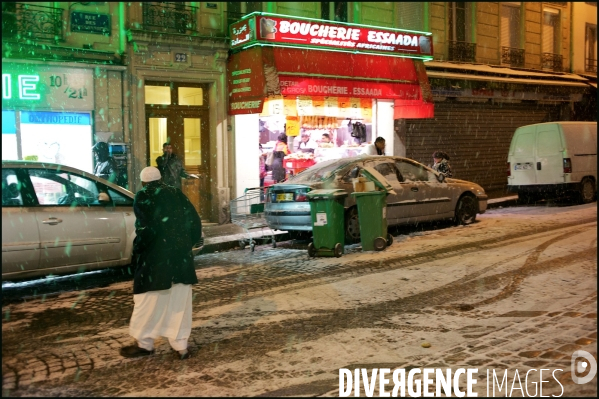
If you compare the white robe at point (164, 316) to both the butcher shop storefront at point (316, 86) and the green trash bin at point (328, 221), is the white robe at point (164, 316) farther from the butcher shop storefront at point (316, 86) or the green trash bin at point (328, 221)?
the butcher shop storefront at point (316, 86)

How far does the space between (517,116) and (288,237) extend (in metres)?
14.5

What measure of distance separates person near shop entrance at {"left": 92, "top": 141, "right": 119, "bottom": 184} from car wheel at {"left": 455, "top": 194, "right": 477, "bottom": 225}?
743cm

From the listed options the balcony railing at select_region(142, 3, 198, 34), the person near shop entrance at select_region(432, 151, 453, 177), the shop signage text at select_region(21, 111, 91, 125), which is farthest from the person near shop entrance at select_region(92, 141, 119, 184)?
the person near shop entrance at select_region(432, 151, 453, 177)

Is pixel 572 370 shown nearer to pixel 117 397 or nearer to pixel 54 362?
pixel 117 397

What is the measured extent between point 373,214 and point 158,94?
22.2 ft

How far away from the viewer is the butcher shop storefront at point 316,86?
14.1m

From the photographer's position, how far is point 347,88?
51.1 feet

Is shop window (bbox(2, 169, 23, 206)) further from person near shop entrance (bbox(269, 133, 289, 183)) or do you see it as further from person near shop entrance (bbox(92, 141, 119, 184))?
person near shop entrance (bbox(269, 133, 289, 183))

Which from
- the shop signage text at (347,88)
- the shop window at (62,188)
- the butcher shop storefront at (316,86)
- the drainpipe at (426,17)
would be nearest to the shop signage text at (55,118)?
the butcher shop storefront at (316,86)

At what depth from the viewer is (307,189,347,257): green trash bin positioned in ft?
32.5

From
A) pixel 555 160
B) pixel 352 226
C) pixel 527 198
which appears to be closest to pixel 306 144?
pixel 352 226

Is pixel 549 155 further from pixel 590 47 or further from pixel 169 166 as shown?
pixel 590 47

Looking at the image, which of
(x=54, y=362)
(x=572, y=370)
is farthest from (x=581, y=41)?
(x=54, y=362)

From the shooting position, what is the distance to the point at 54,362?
5.25 m
